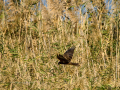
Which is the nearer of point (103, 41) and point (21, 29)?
point (103, 41)

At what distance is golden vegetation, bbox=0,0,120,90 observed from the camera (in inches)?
77.2

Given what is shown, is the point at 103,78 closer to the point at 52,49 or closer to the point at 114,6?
the point at 52,49

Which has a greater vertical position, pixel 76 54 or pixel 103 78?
pixel 76 54

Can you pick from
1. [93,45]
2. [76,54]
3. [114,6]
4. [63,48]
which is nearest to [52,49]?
[63,48]

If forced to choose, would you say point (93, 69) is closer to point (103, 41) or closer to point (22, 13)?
point (103, 41)

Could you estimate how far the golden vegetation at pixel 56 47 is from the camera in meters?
1.96

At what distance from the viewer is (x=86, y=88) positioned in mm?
1765

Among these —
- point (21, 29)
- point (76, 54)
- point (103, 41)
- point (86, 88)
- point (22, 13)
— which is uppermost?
point (22, 13)

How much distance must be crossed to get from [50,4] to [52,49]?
26.1 inches

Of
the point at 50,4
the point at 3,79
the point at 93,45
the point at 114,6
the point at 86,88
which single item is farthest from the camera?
the point at 93,45

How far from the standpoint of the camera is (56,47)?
2.32 metres

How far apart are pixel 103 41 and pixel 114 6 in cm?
58

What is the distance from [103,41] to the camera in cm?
248

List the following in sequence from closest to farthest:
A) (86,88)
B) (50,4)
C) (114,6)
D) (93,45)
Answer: (86,88) → (50,4) → (114,6) → (93,45)
